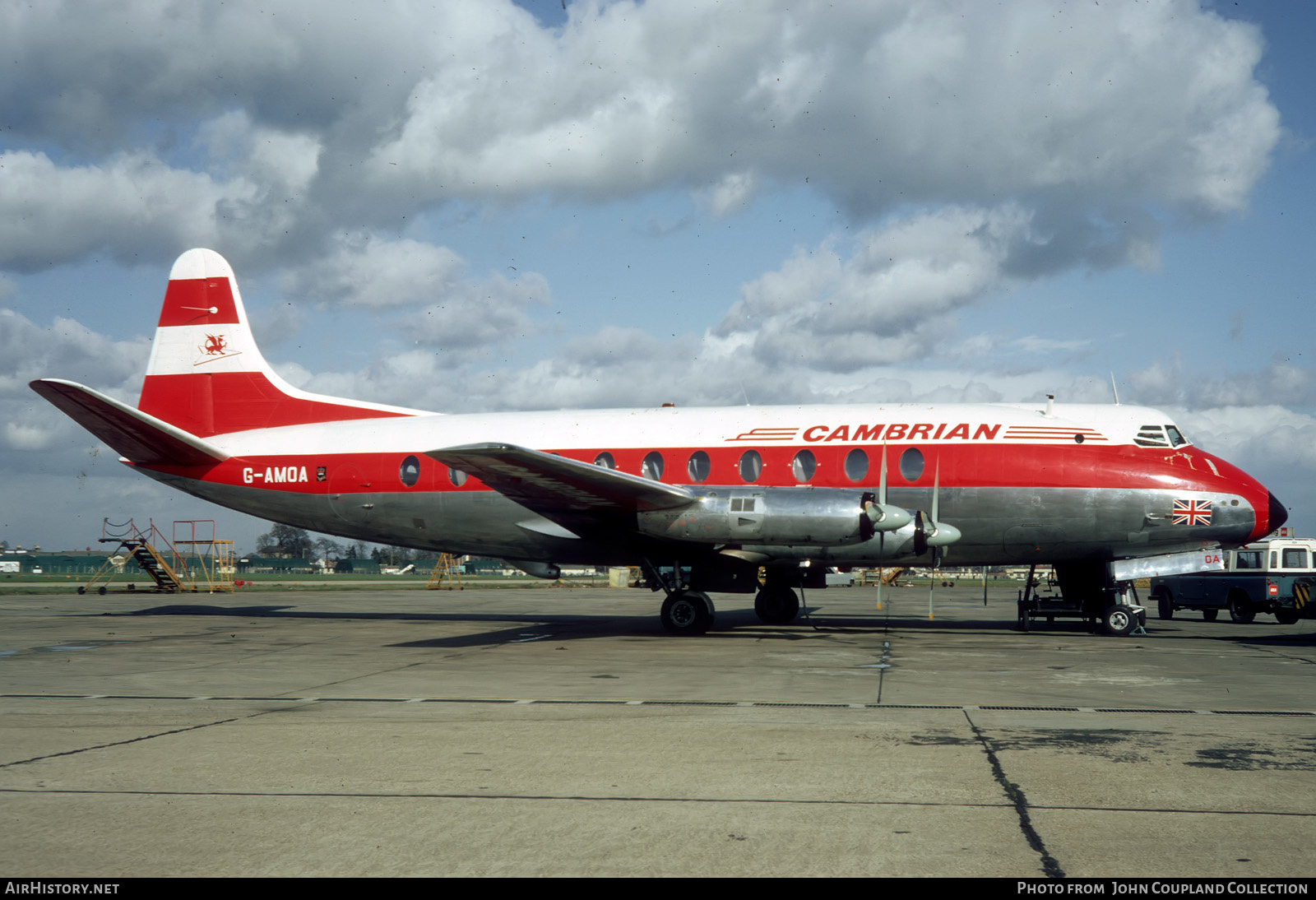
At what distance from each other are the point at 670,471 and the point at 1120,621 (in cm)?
975

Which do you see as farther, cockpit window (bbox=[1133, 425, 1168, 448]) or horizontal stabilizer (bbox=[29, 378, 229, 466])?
horizontal stabilizer (bbox=[29, 378, 229, 466])

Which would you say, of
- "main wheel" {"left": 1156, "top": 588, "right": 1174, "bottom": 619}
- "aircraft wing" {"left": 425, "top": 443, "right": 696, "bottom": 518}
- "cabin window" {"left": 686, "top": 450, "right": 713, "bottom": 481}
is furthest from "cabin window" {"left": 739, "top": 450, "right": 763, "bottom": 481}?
"main wheel" {"left": 1156, "top": 588, "right": 1174, "bottom": 619}

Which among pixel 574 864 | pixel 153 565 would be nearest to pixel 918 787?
pixel 574 864

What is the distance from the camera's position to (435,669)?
13.7 metres

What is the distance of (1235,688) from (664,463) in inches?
461

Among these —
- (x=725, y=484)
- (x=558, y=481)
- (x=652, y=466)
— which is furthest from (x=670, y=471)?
(x=558, y=481)

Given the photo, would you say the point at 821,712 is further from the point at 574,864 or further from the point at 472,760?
the point at 574,864

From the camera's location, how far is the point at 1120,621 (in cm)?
1998

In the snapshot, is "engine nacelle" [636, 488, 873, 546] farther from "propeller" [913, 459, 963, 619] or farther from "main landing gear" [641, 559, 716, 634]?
"main landing gear" [641, 559, 716, 634]

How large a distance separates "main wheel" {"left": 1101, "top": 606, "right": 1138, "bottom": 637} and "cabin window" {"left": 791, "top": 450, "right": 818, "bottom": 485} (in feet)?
22.3

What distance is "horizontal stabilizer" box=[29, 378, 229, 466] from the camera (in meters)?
20.9

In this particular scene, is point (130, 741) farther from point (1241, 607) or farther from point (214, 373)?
point (1241, 607)

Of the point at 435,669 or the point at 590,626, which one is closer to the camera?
the point at 435,669

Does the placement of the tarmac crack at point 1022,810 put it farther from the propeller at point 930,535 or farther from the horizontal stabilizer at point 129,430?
the horizontal stabilizer at point 129,430
